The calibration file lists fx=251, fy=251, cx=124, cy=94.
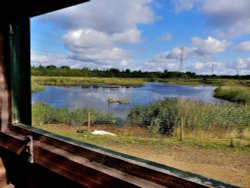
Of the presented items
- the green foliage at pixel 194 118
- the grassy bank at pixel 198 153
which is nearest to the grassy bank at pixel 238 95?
the green foliage at pixel 194 118

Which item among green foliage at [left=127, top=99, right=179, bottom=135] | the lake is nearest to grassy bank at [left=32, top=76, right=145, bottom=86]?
the lake

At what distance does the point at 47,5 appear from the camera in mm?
1642

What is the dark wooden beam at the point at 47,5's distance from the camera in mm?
1541

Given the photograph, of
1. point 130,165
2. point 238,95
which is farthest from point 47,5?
point 238,95

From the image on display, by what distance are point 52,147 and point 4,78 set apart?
29.6 inches

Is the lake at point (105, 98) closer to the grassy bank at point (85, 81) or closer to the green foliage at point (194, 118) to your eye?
the green foliage at point (194, 118)

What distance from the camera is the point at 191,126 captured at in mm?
10758

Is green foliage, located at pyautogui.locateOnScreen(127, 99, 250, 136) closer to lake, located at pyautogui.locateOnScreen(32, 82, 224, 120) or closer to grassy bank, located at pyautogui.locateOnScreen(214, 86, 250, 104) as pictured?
lake, located at pyautogui.locateOnScreen(32, 82, 224, 120)

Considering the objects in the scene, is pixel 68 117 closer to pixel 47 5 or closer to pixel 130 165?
pixel 47 5

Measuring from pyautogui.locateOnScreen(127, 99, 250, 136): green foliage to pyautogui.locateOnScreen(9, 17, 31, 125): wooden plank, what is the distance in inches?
337

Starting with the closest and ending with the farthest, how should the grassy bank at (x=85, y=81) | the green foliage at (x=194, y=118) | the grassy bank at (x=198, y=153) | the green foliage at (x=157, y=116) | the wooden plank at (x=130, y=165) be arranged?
1. the wooden plank at (x=130, y=165)
2. the grassy bank at (x=198, y=153)
3. the green foliage at (x=194, y=118)
4. the green foliage at (x=157, y=116)
5. the grassy bank at (x=85, y=81)

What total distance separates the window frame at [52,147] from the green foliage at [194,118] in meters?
8.63

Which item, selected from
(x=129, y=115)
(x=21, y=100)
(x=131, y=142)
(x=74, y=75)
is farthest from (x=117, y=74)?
(x=21, y=100)

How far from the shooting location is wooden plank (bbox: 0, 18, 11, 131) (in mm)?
1865
